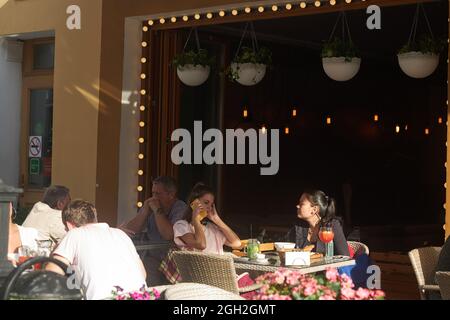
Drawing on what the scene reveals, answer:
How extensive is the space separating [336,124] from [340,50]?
6.80m

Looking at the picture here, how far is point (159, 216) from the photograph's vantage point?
715cm

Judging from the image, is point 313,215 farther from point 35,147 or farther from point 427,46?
point 35,147

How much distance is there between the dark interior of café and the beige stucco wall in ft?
6.53

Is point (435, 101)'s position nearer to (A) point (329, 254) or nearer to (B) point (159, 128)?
(B) point (159, 128)

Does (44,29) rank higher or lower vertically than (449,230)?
higher

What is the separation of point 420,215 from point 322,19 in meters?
5.81

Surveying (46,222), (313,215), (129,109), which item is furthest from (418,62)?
(46,222)

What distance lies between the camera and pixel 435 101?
51.3 ft

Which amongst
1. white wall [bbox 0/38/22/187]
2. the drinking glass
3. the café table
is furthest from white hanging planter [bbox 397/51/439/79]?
white wall [bbox 0/38/22/187]

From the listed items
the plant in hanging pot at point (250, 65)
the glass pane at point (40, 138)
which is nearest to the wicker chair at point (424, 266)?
the plant in hanging pot at point (250, 65)

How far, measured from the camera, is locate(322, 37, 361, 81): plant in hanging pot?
26.3ft

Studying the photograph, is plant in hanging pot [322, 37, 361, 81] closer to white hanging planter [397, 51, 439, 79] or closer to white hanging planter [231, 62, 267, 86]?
white hanging planter [397, 51, 439, 79]
